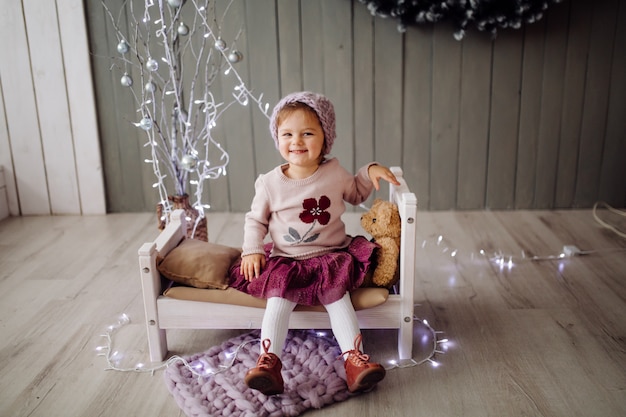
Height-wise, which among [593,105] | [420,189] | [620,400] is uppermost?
[593,105]

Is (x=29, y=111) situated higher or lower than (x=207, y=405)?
higher

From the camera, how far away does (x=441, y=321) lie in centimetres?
206

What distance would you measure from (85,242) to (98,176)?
451mm

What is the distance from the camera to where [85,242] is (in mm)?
2818

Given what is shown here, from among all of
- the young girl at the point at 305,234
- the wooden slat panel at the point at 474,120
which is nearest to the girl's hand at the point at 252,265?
the young girl at the point at 305,234

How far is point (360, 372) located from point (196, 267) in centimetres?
57

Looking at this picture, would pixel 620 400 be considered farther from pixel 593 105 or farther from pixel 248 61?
pixel 248 61

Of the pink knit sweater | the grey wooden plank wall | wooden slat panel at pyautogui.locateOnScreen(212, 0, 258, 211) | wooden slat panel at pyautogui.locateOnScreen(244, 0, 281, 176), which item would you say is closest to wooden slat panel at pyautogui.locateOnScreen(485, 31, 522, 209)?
the grey wooden plank wall

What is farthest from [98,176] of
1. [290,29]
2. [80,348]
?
[80,348]

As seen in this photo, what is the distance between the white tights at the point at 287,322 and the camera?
66.8 inches

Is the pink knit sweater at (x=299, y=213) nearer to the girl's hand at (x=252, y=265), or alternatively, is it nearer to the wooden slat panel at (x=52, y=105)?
the girl's hand at (x=252, y=265)

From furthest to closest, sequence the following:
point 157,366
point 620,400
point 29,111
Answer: point 29,111 < point 157,366 < point 620,400

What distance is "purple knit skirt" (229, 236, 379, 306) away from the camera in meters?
1.75

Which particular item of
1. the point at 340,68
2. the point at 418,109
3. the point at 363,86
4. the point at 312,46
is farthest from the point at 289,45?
the point at 418,109
